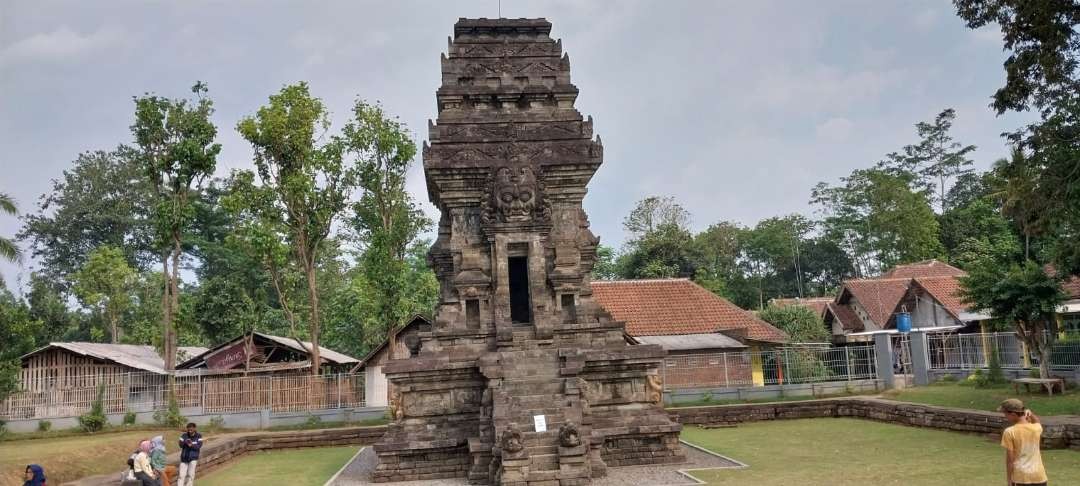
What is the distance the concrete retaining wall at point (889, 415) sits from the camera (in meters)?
11.9

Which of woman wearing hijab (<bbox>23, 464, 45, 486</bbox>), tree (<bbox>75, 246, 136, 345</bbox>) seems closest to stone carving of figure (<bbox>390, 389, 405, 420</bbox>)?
woman wearing hijab (<bbox>23, 464, 45, 486</bbox>)

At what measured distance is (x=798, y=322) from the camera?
3266 cm

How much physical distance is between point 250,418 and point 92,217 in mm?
35191

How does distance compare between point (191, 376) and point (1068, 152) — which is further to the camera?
point (191, 376)

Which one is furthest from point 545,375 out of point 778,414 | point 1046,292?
point 1046,292

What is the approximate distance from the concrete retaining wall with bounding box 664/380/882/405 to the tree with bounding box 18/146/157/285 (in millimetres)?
40369

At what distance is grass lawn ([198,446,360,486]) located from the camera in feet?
Answer: 42.9

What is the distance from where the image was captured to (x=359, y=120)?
89.4ft

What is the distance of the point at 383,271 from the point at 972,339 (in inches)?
769

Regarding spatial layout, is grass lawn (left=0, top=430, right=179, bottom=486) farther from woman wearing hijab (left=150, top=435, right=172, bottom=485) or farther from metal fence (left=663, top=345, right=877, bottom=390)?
metal fence (left=663, top=345, right=877, bottom=390)

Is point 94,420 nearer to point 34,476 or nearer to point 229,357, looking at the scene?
point 229,357

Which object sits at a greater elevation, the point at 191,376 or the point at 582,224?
the point at 582,224

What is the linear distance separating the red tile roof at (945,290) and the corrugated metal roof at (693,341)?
10731mm

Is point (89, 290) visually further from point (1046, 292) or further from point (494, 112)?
point (1046, 292)
